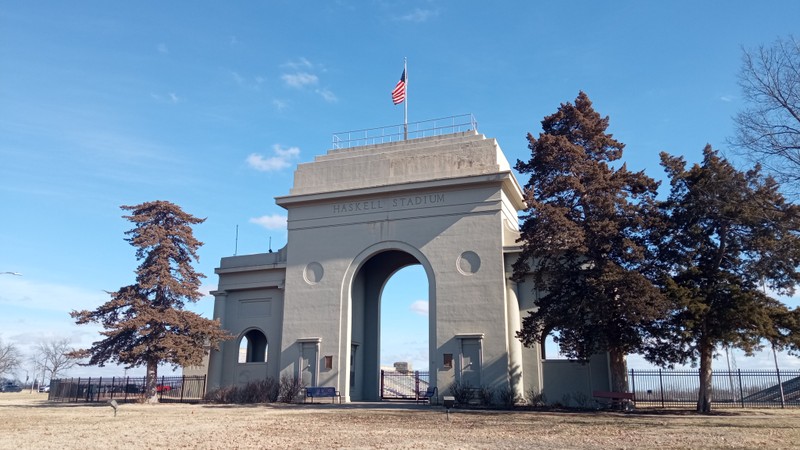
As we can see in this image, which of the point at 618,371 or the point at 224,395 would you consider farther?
the point at 224,395

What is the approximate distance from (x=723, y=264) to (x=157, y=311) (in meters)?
22.5

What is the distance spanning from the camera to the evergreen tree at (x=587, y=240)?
2020cm

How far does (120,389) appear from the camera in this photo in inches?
1377

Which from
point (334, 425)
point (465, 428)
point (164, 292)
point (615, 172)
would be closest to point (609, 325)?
point (615, 172)

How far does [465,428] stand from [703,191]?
11.6 metres

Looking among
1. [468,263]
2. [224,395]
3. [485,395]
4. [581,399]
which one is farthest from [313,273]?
[581,399]

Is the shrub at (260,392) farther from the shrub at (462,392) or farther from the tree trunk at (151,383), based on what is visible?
the shrub at (462,392)

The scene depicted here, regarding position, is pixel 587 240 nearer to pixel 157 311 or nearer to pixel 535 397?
pixel 535 397

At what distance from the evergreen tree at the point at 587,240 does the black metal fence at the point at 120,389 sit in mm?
17057

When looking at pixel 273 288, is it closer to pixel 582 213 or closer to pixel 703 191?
pixel 582 213

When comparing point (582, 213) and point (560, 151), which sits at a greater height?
point (560, 151)

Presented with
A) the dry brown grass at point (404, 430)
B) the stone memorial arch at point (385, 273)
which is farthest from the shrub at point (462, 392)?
the dry brown grass at point (404, 430)

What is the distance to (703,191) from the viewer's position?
20.6 m

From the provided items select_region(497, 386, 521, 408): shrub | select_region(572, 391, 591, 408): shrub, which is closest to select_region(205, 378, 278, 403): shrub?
select_region(497, 386, 521, 408): shrub
